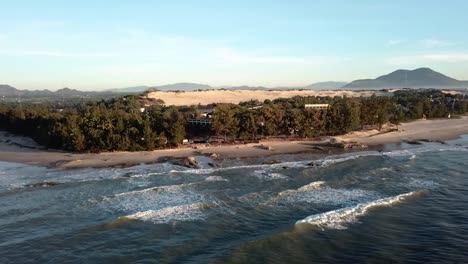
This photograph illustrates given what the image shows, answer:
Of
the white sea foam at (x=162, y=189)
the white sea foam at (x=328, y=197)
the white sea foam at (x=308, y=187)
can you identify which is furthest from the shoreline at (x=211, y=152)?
the white sea foam at (x=328, y=197)

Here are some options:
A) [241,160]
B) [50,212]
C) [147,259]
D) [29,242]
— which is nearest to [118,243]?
[147,259]

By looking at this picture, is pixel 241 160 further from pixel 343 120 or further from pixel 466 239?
pixel 466 239

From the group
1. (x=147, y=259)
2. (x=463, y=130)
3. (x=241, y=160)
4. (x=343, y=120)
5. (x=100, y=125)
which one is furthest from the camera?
(x=463, y=130)

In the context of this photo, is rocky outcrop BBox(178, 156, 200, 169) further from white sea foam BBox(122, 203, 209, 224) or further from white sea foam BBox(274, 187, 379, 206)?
white sea foam BBox(122, 203, 209, 224)

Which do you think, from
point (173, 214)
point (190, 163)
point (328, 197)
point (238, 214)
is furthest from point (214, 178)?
point (328, 197)

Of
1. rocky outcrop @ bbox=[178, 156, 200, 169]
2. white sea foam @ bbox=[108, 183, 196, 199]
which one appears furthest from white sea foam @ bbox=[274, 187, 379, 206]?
rocky outcrop @ bbox=[178, 156, 200, 169]

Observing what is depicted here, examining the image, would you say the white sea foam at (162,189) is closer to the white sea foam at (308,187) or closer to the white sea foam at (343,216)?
the white sea foam at (308,187)
